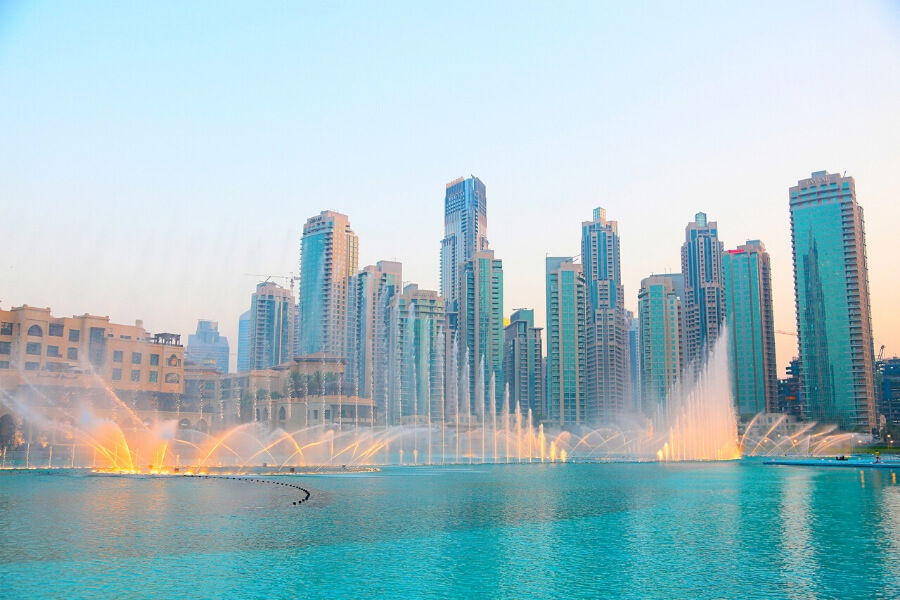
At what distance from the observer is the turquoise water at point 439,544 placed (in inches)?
882

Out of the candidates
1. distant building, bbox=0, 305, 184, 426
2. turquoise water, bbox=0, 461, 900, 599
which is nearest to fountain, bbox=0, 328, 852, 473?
distant building, bbox=0, 305, 184, 426

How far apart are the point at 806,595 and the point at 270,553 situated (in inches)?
646

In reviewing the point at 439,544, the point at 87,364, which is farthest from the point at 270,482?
the point at 87,364

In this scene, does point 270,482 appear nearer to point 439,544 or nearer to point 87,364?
point 439,544

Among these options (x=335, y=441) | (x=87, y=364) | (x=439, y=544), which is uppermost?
(x=87, y=364)

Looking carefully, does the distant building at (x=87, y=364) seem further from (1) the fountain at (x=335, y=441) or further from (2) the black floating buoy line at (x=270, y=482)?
(2) the black floating buoy line at (x=270, y=482)

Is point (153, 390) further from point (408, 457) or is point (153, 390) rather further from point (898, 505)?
point (898, 505)

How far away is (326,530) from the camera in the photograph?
32.6 m

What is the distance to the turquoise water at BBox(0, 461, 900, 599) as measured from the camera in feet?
73.5

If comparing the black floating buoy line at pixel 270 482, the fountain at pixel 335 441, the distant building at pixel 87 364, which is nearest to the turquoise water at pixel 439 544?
the black floating buoy line at pixel 270 482

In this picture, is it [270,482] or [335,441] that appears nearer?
[270,482]

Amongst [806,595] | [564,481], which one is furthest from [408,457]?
[806,595]

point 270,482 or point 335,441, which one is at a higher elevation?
point 335,441

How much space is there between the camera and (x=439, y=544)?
29609 mm
